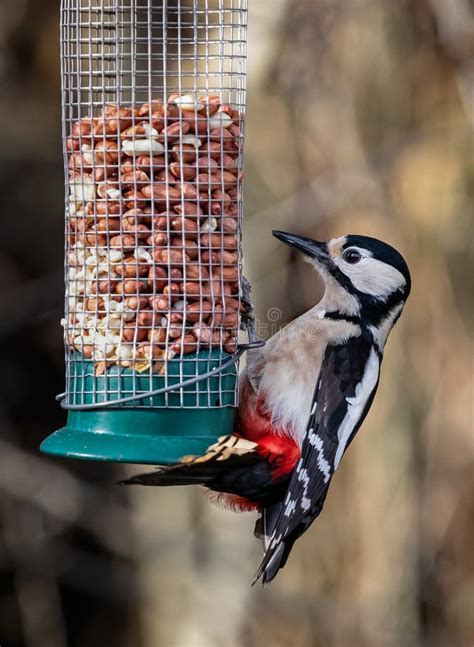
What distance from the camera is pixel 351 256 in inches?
155

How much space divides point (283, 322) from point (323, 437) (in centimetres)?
200

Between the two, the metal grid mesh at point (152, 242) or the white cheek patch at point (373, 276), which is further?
the white cheek patch at point (373, 276)

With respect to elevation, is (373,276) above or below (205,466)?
above

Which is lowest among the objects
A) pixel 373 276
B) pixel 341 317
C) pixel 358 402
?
pixel 358 402

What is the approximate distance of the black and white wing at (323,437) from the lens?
354 cm

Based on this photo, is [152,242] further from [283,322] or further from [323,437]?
[283,322]

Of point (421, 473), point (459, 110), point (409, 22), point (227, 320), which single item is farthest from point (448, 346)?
point (227, 320)

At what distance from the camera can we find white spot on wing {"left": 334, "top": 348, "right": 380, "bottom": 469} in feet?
12.3

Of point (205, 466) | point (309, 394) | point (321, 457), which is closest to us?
point (205, 466)

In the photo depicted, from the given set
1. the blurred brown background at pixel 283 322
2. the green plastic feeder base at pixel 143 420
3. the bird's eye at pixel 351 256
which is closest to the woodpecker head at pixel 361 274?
the bird's eye at pixel 351 256

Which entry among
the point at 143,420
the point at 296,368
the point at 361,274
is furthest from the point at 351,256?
the point at 143,420

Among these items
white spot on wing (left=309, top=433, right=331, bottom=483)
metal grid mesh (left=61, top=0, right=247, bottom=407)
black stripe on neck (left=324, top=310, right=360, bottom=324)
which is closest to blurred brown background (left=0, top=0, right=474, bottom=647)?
black stripe on neck (left=324, top=310, right=360, bottom=324)

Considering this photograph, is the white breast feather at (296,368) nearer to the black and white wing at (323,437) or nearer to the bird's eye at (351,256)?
the black and white wing at (323,437)

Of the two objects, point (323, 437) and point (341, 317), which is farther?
point (341, 317)
